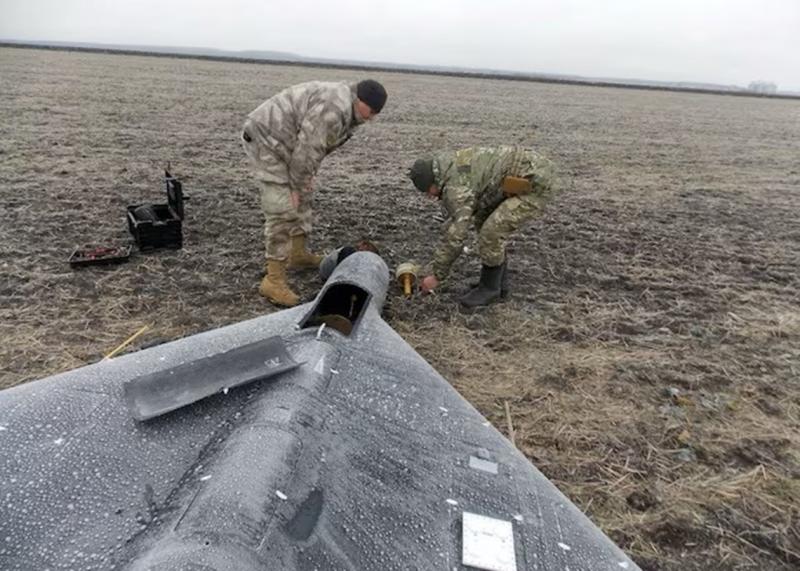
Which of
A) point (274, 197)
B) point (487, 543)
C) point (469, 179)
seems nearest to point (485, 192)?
point (469, 179)

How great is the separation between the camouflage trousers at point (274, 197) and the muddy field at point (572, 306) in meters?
0.65

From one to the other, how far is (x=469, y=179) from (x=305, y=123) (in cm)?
161

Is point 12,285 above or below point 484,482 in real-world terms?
below

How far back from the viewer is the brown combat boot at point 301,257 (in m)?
6.41

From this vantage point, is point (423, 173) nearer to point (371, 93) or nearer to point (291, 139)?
point (371, 93)

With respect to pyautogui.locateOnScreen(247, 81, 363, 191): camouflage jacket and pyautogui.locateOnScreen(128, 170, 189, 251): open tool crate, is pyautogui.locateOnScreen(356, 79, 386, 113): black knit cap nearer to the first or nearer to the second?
pyautogui.locateOnScreen(247, 81, 363, 191): camouflage jacket

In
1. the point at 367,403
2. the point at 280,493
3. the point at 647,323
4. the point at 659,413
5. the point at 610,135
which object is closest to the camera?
the point at 280,493

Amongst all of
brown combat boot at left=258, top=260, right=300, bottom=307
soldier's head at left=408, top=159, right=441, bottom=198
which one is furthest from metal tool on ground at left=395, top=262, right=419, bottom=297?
brown combat boot at left=258, top=260, right=300, bottom=307

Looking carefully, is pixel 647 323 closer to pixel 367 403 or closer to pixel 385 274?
pixel 385 274

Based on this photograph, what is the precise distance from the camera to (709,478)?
149 inches

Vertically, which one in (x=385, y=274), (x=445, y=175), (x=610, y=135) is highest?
(x=445, y=175)

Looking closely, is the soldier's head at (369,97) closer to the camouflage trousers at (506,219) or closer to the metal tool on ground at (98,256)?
the camouflage trousers at (506,219)

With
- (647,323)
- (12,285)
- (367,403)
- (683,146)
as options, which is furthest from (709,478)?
(683,146)

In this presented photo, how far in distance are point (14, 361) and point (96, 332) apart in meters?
0.65
